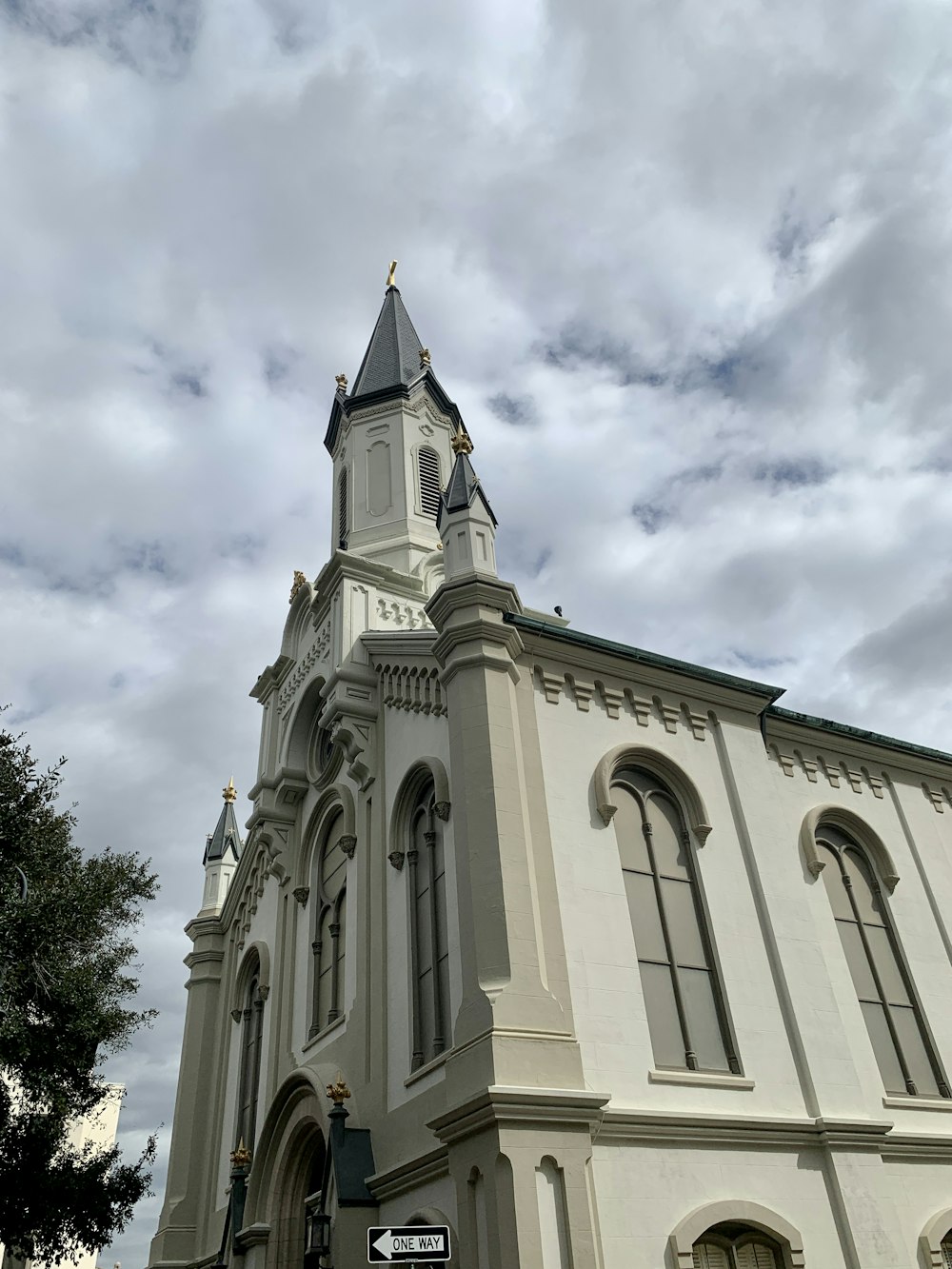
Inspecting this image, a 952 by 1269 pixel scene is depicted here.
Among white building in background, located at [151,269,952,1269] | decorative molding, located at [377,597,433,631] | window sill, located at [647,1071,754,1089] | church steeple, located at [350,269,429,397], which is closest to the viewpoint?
white building in background, located at [151,269,952,1269]

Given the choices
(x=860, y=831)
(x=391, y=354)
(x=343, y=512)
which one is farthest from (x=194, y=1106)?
(x=391, y=354)

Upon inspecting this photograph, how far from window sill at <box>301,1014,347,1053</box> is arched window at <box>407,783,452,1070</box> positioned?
2512mm

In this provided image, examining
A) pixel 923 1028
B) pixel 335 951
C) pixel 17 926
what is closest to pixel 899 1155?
pixel 923 1028

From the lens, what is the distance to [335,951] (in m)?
17.9

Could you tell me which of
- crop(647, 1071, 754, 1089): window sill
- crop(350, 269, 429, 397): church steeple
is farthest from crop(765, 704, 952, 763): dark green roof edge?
crop(350, 269, 429, 397): church steeple

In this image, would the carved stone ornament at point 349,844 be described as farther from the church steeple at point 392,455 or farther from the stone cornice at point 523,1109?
the stone cornice at point 523,1109

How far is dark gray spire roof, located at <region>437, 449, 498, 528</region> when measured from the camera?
53.5 feet

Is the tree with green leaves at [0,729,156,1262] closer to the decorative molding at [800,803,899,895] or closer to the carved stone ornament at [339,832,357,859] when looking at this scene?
the carved stone ornament at [339,832,357,859]

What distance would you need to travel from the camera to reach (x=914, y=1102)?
14797mm

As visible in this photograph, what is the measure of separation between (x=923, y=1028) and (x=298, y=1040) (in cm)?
1099

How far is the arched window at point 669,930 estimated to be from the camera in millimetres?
13414

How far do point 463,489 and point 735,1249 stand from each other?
1147 cm

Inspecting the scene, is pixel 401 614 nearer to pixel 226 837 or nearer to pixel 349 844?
pixel 349 844

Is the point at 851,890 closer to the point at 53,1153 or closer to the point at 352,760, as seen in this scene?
the point at 352,760
